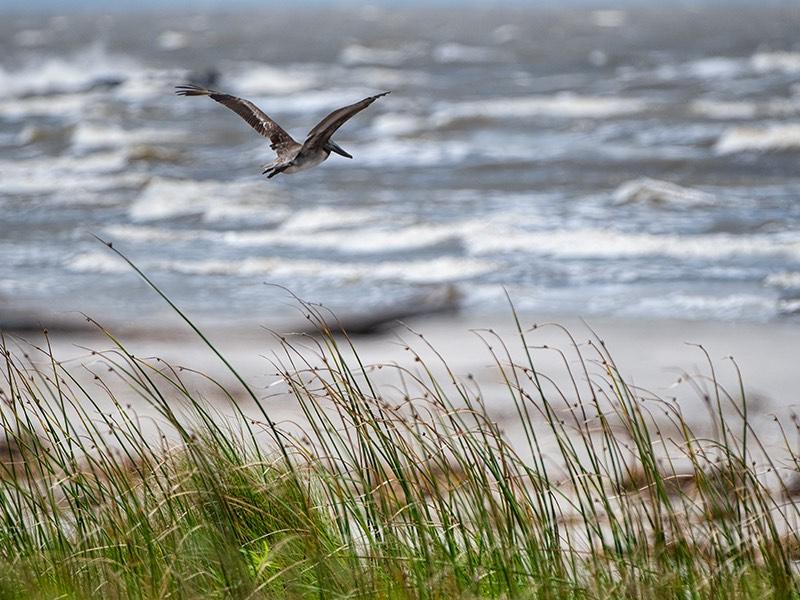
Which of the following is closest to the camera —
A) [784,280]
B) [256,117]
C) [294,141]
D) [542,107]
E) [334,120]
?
[334,120]

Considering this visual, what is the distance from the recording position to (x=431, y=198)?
599 inches

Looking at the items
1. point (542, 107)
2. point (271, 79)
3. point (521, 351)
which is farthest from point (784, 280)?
point (271, 79)

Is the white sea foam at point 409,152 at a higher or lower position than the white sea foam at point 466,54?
lower

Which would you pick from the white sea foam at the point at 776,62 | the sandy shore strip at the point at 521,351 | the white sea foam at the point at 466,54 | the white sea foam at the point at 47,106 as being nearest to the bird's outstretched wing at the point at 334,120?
the sandy shore strip at the point at 521,351

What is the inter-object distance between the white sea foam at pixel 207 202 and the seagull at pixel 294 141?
36.3 feet

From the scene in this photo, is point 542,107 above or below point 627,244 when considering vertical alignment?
above

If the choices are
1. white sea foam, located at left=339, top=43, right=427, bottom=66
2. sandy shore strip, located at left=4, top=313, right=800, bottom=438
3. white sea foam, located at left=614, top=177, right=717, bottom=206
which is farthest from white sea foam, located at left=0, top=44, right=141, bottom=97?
sandy shore strip, located at left=4, top=313, right=800, bottom=438

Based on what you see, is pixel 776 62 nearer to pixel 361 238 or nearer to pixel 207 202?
pixel 207 202

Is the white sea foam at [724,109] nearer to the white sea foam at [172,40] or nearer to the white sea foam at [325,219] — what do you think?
the white sea foam at [325,219]

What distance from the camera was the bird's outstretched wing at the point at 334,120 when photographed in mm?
2078

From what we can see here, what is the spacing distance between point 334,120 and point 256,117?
492 mm

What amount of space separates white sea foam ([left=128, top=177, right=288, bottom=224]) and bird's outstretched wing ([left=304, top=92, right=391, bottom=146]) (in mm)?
11451

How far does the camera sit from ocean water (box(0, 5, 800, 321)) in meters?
9.98

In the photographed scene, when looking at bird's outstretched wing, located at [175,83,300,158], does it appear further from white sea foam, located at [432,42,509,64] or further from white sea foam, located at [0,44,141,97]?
white sea foam, located at [432,42,509,64]
